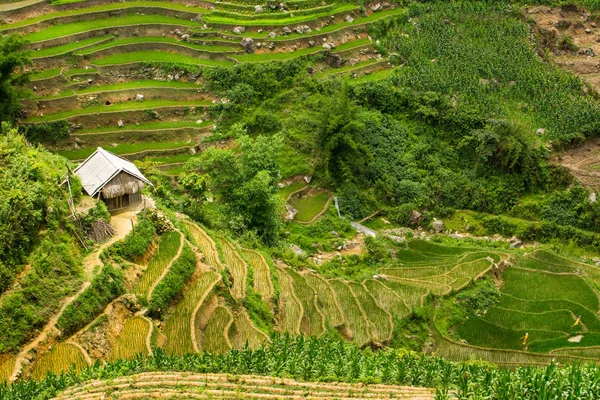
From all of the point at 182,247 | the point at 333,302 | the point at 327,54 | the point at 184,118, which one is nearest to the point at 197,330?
the point at 182,247

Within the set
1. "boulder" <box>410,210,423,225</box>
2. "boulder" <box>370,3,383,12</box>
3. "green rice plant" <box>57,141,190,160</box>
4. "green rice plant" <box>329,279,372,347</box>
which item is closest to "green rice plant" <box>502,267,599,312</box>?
"green rice plant" <box>329,279,372,347</box>

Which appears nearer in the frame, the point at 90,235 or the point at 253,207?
the point at 90,235

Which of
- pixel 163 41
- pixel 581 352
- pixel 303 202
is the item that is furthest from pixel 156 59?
pixel 581 352

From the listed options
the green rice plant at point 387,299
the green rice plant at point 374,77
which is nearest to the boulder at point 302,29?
the green rice plant at point 374,77

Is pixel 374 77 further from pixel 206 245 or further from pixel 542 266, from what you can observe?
pixel 206 245

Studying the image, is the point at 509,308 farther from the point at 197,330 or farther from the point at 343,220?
the point at 197,330

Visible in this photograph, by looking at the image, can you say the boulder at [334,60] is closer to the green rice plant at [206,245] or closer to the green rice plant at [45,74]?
the green rice plant at [45,74]
